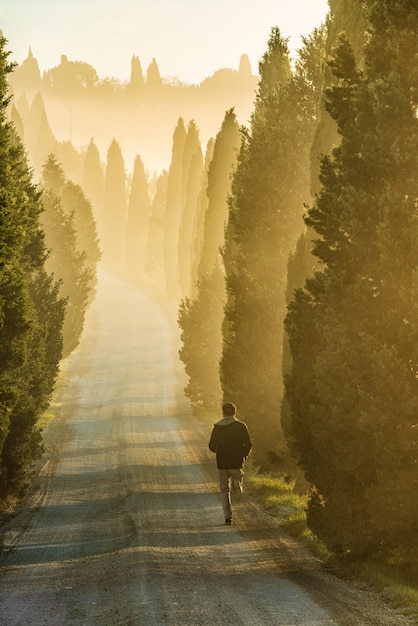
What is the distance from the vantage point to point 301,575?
44.0 feet

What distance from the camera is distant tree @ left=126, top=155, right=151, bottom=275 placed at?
414ft

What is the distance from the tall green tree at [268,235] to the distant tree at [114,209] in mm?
105412

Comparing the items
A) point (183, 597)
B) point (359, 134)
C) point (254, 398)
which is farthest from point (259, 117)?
point (183, 597)

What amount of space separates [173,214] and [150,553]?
278 ft

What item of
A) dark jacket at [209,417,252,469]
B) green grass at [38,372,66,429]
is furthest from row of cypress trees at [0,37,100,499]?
green grass at [38,372,66,429]

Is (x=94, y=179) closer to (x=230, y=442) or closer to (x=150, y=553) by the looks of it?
(x=230, y=442)

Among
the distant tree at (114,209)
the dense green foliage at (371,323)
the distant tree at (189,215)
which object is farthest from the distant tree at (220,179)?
the distant tree at (114,209)

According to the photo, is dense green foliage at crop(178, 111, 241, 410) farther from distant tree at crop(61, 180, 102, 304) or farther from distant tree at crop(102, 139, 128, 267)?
distant tree at crop(102, 139, 128, 267)

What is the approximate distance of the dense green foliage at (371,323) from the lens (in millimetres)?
13031

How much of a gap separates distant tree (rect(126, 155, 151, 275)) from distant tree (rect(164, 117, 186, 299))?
88.1 ft

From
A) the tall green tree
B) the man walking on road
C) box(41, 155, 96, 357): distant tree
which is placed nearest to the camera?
the man walking on road

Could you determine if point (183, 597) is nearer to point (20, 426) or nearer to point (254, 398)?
point (20, 426)

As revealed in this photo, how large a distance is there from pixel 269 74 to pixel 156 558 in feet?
70.2

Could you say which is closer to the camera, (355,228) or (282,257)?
(355,228)
